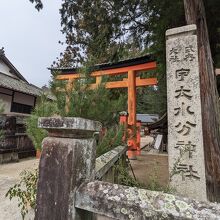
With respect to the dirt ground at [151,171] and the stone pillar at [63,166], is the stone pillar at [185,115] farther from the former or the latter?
the stone pillar at [63,166]

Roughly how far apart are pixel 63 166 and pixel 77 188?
0.44 feet

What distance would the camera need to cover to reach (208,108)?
4.06m

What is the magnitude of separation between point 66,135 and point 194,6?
14.9 feet

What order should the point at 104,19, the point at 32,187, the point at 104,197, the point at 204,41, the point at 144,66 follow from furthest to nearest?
the point at 144,66 < the point at 104,19 < the point at 204,41 < the point at 32,187 < the point at 104,197

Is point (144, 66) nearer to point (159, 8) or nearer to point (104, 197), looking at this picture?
point (159, 8)

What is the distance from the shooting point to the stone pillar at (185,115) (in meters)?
3.22

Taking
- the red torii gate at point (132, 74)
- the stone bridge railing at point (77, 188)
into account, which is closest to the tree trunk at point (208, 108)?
the stone bridge railing at point (77, 188)

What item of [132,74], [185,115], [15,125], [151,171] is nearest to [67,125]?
[185,115]

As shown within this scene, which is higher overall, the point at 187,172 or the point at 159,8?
the point at 159,8

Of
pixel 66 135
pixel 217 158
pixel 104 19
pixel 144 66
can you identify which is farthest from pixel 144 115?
pixel 66 135

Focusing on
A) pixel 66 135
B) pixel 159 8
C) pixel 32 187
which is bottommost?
pixel 32 187

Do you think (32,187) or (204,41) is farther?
(204,41)

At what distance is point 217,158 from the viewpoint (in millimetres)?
3887

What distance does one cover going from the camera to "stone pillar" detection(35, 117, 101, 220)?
1068mm
